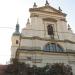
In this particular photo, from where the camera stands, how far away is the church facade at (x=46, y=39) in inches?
920

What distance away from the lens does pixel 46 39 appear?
2514 centimetres

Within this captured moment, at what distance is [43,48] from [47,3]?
20.4 feet

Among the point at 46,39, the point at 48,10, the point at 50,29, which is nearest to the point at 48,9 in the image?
the point at 48,10

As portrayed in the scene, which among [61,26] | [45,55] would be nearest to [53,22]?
[61,26]

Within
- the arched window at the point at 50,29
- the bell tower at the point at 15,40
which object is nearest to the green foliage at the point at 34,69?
the arched window at the point at 50,29

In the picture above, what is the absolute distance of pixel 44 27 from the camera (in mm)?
26234

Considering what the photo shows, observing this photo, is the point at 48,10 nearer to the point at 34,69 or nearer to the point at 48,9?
the point at 48,9

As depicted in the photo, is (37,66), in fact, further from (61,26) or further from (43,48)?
(61,26)

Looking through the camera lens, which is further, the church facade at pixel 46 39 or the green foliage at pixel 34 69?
the church facade at pixel 46 39

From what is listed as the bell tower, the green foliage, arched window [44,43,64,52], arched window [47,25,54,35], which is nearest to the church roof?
arched window [47,25,54,35]

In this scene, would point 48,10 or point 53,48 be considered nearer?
point 53,48

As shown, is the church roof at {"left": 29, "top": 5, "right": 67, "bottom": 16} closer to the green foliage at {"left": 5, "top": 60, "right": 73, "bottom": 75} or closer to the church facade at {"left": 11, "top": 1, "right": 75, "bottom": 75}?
the church facade at {"left": 11, "top": 1, "right": 75, "bottom": 75}

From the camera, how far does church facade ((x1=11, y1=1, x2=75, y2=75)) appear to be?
23359 mm

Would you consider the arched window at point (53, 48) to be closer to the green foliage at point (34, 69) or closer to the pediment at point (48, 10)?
the green foliage at point (34, 69)
